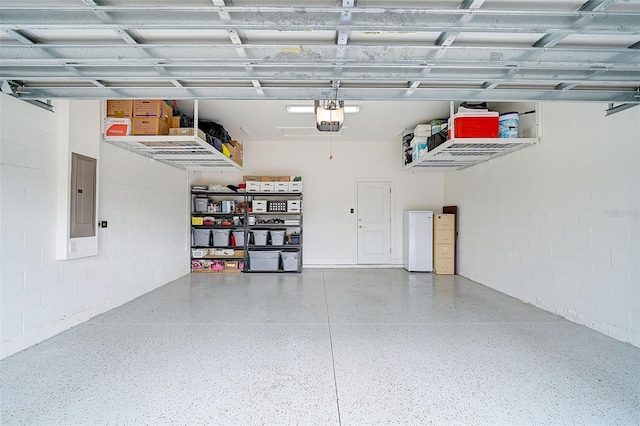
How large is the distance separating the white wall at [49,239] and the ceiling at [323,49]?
0.44 metres

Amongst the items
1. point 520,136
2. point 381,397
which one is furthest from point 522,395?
point 520,136

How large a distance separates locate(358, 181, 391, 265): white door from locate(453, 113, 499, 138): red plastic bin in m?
3.06

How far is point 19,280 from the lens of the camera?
2.71 metres

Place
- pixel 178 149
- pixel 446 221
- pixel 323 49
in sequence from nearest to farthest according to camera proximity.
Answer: pixel 323 49, pixel 178 149, pixel 446 221

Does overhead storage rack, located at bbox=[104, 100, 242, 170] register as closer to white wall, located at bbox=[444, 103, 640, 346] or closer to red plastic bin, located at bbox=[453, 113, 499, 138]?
red plastic bin, located at bbox=[453, 113, 499, 138]

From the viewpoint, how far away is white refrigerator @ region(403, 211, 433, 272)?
6625mm

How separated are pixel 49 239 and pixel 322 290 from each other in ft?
11.5

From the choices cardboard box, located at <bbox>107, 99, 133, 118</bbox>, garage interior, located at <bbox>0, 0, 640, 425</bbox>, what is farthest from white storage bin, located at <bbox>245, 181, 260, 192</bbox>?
cardboard box, located at <bbox>107, 99, 133, 118</bbox>

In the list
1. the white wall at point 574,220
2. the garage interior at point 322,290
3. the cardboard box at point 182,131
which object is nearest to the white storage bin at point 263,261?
the garage interior at point 322,290

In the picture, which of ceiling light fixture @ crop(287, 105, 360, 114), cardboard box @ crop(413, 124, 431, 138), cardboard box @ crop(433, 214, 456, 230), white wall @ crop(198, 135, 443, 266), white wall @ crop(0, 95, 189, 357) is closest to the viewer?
white wall @ crop(0, 95, 189, 357)

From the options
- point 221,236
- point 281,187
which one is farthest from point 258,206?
point 221,236

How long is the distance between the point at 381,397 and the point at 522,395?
93cm

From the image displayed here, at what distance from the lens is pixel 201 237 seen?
21.5ft

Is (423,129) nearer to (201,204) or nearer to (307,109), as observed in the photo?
(307,109)
